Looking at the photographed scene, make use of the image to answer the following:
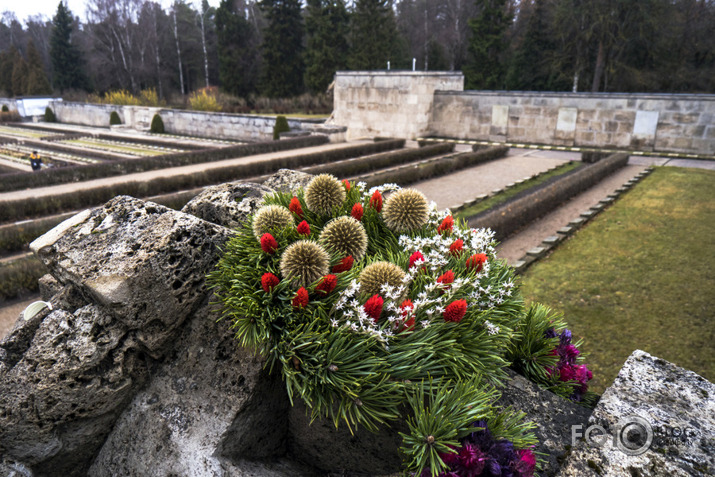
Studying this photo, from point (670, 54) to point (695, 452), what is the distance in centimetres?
3542

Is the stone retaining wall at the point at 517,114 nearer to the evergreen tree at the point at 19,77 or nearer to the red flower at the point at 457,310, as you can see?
the red flower at the point at 457,310

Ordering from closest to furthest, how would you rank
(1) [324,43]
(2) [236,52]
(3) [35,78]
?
(1) [324,43] < (2) [236,52] < (3) [35,78]

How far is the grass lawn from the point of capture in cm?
430

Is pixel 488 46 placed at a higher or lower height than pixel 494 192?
higher

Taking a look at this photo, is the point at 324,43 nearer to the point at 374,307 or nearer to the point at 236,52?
the point at 236,52

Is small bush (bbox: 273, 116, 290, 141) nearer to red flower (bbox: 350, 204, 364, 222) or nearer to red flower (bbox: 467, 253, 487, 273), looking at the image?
red flower (bbox: 350, 204, 364, 222)

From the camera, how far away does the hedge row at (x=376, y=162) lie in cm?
1275

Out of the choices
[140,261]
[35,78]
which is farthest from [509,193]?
[35,78]

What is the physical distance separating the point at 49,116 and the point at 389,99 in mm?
26654

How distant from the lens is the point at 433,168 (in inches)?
498

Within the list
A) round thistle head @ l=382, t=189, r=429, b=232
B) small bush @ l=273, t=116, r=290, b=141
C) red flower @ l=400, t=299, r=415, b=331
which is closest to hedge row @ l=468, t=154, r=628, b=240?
round thistle head @ l=382, t=189, r=429, b=232

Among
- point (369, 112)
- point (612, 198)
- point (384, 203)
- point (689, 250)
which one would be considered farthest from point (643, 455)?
point (369, 112)

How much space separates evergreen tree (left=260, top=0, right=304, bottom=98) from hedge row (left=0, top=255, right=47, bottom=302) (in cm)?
3048

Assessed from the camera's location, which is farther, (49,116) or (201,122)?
(49,116)
